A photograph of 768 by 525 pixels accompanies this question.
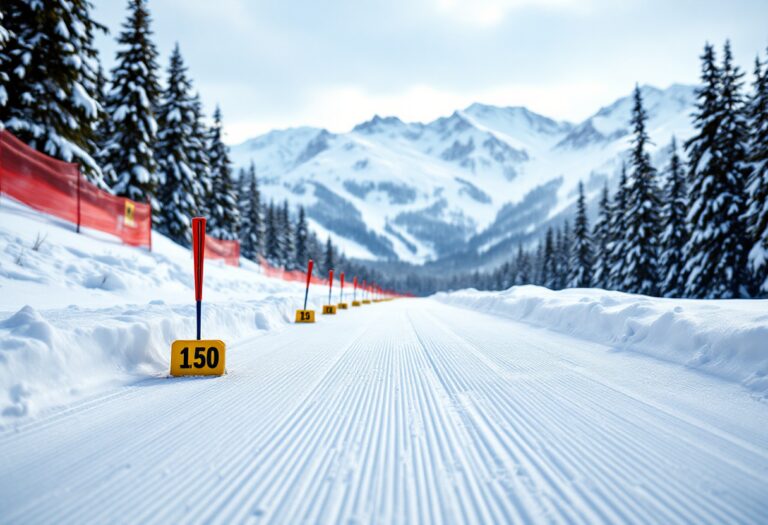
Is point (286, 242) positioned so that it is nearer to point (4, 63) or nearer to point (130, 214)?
point (130, 214)

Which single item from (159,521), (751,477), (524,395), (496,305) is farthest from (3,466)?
(496,305)

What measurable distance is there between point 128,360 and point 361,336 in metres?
4.48

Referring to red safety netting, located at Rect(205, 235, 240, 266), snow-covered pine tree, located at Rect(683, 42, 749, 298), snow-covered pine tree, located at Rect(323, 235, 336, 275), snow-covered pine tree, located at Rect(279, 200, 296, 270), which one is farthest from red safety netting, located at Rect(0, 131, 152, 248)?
snow-covered pine tree, located at Rect(323, 235, 336, 275)

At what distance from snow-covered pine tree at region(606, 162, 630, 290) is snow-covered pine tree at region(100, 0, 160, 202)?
31547 mm

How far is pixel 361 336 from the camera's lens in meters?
8.14

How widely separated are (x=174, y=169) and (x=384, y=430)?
97.8ft

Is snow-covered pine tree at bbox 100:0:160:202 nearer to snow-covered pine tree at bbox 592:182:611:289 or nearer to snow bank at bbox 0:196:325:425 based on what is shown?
snow bank at bbox 0:196:325:425

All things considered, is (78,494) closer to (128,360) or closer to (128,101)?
(128,360)

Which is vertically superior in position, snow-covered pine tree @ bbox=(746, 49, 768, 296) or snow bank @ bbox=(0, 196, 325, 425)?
snow-covered pine tree @ bbox=(746, 49, 768, 296)

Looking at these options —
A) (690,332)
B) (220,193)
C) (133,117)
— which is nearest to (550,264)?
(220,193)

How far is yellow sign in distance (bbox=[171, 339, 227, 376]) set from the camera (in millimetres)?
4414

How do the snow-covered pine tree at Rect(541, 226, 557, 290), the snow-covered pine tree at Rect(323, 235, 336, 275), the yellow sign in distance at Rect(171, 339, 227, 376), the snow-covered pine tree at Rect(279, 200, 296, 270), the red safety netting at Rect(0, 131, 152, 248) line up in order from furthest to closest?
the snow-covered pine tree at Rect(323, 235, 336, 275) < the snow-covered pine tree at Rect(279, 200, 296, 270) < the snow-covered pine tree at Rect(541, 226, 557, 290) < the red safety netting at Rect(0, 131, 152, 248) < the yellow sign in distance at Rect(171, 339, 227, 376)

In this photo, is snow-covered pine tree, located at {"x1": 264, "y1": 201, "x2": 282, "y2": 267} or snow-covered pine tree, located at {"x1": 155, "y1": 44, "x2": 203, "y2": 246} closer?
snow-covered pine tree, located at {"x1": 155, "y1": 44, "x2": 203, "y2": 246}

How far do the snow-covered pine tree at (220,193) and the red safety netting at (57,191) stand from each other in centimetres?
2205
